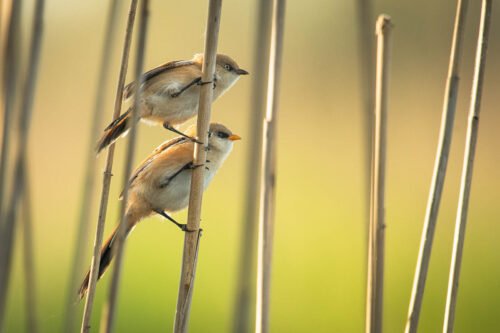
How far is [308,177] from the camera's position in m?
6.31

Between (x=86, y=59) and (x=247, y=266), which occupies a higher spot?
(x=86, y=59)

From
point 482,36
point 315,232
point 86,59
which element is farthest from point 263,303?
point 86,59

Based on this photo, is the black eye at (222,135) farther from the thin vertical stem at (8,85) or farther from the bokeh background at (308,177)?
the bokeh background at (308,177)

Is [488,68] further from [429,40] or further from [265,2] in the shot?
[265,2]

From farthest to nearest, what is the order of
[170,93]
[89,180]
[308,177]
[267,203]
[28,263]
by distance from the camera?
[308,177] → [170,93] → [89,180] → [28,263] → [267,203]

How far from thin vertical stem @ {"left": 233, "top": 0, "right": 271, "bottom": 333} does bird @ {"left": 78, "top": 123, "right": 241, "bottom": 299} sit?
76 centimetres

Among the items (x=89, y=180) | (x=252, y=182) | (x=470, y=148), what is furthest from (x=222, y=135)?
(x=470, y=148)

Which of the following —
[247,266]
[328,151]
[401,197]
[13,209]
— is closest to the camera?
[247,266]

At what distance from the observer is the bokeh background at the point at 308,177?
5.23 m

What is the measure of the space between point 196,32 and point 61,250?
241cm

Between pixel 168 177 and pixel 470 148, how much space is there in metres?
1.31

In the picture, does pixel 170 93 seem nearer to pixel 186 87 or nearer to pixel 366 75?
pixel 186 87

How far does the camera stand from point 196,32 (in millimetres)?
6258

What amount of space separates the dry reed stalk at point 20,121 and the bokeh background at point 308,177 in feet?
9.02
